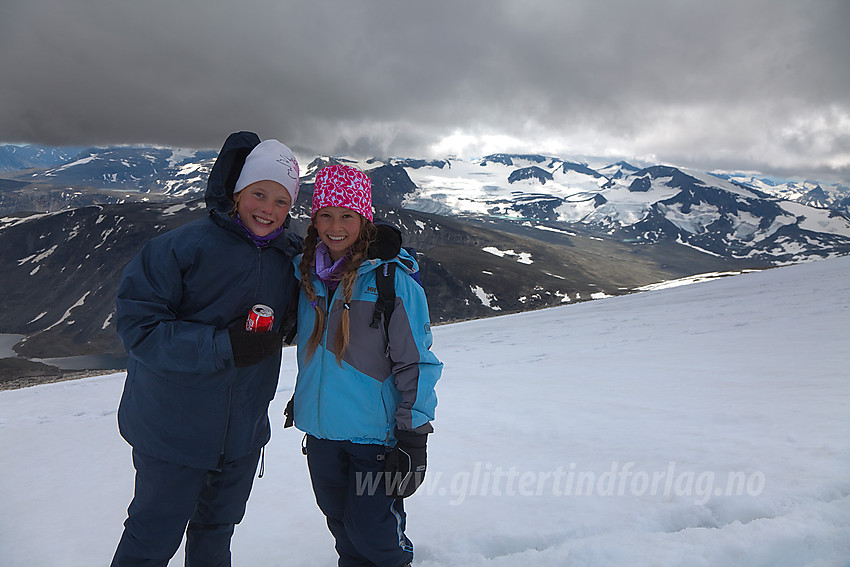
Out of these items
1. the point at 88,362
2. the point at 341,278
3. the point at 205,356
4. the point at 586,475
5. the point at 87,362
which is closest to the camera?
the point at 205,356

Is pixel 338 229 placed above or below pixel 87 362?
above

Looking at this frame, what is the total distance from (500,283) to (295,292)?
546 ft

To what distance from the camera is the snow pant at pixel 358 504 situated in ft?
10.8

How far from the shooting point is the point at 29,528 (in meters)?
4.75

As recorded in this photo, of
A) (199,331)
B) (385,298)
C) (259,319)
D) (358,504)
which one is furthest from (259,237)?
(358,504)

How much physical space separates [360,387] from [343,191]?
4.93 ft

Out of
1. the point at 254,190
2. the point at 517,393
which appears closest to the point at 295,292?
the point at 254,190

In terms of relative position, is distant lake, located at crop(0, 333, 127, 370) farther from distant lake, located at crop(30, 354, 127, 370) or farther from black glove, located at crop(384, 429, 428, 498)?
black glove, located at crop(384, 429, 428, 498)

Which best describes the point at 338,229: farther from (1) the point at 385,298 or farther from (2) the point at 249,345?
(2) the point at 249,345

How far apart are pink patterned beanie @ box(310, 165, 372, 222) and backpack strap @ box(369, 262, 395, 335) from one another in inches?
25.7

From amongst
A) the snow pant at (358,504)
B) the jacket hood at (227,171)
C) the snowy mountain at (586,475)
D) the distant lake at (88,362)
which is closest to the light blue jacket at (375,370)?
the snow pant at (358,504)

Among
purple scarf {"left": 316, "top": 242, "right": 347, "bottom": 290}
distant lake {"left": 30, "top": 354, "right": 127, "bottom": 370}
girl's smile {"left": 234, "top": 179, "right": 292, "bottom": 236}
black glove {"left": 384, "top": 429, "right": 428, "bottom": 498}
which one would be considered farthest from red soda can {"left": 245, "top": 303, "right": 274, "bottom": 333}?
distant lake {"left": 30, "top": 354, "right": 127, "bottom": 370}

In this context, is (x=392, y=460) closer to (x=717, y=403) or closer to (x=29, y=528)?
(x=29, y=528)

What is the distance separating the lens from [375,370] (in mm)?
3355
